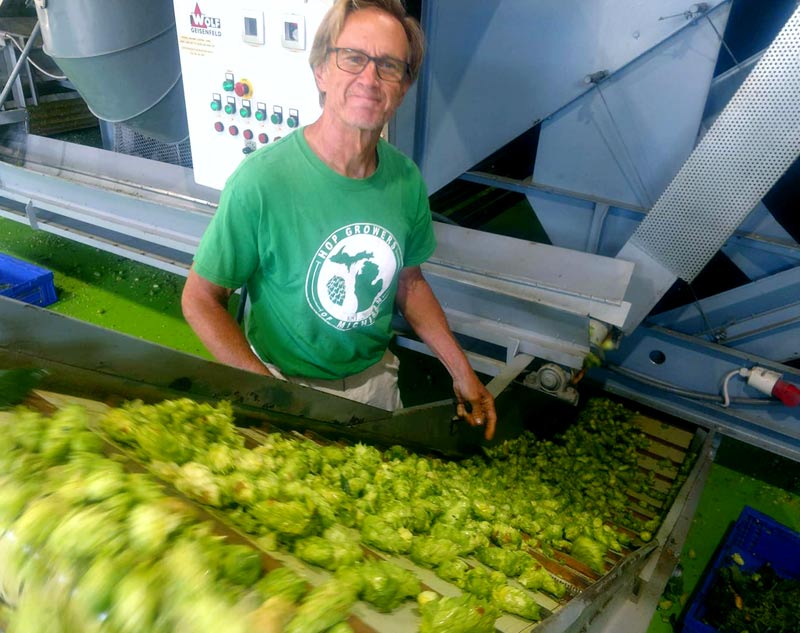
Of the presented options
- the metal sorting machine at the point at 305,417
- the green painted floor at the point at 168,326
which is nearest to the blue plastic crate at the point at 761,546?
the green painted floor at the point at 168,326

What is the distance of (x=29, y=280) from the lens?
4.27 meters

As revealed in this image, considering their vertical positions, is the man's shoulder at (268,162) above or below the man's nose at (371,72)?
below

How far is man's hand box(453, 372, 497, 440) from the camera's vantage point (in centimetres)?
223

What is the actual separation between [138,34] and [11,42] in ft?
5.87

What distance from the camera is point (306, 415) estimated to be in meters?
1.71

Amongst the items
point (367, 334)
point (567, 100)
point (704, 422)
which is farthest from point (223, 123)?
point (704, 422)

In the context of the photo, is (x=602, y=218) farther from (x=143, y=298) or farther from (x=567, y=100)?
(x=143, y=298)

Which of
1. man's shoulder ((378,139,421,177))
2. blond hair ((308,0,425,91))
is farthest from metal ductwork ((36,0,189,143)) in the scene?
man's shoulder ((378,139,421,177))

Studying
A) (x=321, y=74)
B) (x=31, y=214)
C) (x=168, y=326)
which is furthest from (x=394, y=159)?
(x=31, y=214)

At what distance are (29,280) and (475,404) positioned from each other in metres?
3.81

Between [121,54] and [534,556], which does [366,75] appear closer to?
[534,556]

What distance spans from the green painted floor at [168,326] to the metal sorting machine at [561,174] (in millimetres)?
441

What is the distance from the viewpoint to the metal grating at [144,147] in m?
4.68

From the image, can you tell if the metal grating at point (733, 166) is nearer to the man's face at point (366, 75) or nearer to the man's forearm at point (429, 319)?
the man's forearm at point (429, 319)
